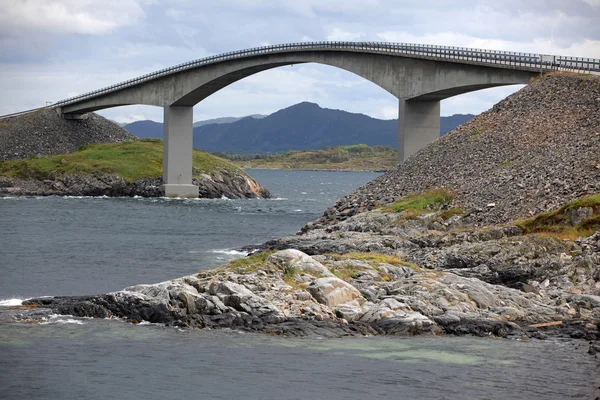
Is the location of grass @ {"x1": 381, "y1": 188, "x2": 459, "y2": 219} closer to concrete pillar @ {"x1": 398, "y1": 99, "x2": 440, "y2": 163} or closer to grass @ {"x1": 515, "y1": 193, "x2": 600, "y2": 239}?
grass @ {"x1": 515, "y1": 193, "x2": 600, "y2": 239}

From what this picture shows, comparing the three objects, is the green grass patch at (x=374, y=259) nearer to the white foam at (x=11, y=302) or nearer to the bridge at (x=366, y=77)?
the white foam at (x=11, y=302)

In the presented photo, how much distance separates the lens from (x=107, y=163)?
122 meters

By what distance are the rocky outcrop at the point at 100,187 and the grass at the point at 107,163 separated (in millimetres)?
1185

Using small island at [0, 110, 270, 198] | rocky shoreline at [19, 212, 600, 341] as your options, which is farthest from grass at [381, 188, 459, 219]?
small island at [0, 110, 270, 198]

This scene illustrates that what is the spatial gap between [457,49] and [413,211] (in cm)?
2481

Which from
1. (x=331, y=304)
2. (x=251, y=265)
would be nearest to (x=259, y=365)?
(x=331, y=304)

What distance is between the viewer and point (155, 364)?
87.1 feet

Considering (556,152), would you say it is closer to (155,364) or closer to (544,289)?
(544,289)

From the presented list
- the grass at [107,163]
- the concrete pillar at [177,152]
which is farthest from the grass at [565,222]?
the grass at [107,163]

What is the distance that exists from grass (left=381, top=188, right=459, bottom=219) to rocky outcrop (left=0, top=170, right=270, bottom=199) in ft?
A: 203

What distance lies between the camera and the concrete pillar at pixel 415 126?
8112 cm

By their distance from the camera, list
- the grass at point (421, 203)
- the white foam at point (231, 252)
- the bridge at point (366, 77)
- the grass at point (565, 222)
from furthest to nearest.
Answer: the bridge at point (366, 77), the grass at point (421, 203), the white foam at point (231, 252), the grass at point (565, 222)

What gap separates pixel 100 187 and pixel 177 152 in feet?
35.2

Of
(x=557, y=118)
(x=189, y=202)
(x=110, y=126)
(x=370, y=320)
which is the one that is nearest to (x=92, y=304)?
(x=370, y=320)
